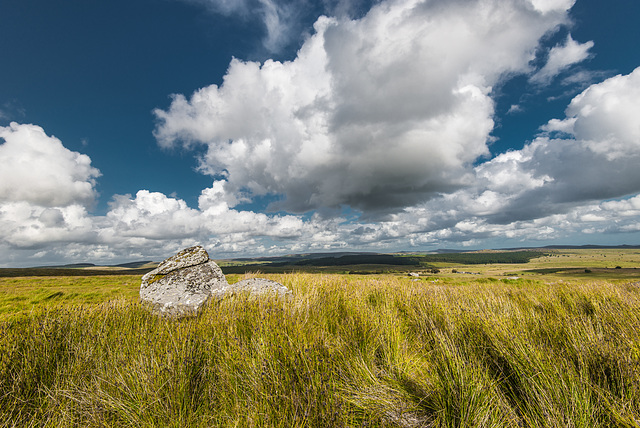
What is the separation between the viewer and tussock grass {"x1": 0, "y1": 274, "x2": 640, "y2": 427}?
2.55m

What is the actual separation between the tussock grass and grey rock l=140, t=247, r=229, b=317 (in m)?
2.51

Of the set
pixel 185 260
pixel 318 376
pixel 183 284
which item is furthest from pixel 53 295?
pixel 318 376

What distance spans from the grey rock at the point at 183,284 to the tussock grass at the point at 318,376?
98.7 inches

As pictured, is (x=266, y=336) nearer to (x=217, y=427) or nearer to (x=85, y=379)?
(x=217, y=427)

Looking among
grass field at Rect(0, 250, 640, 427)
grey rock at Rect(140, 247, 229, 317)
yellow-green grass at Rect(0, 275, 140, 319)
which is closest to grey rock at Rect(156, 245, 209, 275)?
grey rock at Rect(140, 247, 229, 317)

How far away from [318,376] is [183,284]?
7.26 m

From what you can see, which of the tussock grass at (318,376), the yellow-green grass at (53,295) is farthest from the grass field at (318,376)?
the yellow-green grass at (53,295)

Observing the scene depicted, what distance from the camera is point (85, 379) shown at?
11.4 feet

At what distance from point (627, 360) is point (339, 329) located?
361 centimetres

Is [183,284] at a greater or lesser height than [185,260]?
lesser

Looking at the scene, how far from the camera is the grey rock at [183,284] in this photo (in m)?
7.12

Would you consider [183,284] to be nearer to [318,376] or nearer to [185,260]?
[185,260]

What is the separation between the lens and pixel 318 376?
9.07 feet

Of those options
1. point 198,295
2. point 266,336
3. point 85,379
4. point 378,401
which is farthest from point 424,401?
point 198,295
